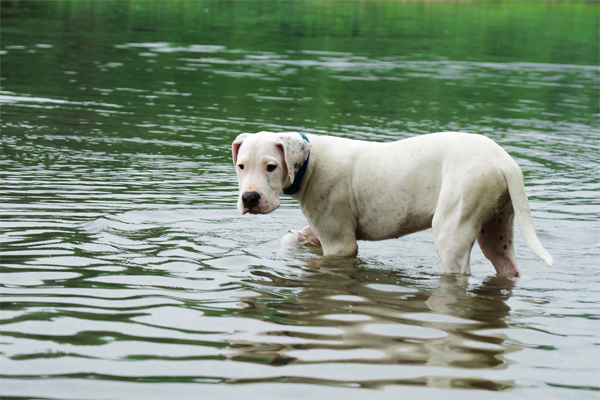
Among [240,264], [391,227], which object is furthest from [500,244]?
[240,264]

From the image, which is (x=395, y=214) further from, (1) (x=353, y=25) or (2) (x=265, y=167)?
(1) (x=353, y=25)

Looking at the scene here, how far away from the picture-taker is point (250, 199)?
22.3 ft

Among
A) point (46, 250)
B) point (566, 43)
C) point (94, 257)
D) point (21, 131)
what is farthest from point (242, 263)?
point (566, 43)

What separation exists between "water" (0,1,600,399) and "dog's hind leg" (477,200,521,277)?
7.6 inches

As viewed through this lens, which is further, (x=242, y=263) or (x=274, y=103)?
(x=274, y=103)

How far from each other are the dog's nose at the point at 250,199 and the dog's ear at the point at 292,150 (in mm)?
400

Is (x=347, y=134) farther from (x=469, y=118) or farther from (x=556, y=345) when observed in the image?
(x=556, y=345)

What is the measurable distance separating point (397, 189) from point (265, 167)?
3.92ft

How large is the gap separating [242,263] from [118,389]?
3059 mm

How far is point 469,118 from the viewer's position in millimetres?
17797

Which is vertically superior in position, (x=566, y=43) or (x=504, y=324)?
(x=566, y=43)

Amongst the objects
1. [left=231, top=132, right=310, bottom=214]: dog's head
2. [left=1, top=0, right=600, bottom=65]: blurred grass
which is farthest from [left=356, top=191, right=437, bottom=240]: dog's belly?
[left=1, top=0, right=600, bottom=65]: blurred grass

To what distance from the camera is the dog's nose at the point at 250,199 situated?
678 centimetres

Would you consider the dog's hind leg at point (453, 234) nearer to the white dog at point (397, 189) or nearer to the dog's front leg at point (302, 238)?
the white dog at point (397, 189)
